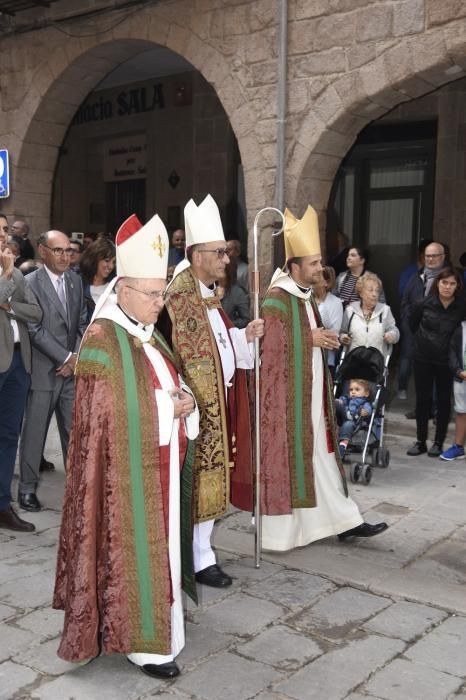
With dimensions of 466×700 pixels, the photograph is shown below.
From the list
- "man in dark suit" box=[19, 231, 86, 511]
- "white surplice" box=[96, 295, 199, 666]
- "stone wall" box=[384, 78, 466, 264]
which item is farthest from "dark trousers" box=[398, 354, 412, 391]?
"white surplice" box=[96, 295, 199, 666]

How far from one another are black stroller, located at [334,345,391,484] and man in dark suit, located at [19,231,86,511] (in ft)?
7.46

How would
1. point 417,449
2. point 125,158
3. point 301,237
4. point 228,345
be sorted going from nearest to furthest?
1. point 228,345
2. point 301,237
3. point 417,449
4. point 125,158

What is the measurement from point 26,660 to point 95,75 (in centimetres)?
820

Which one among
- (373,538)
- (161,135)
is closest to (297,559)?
(373,538)

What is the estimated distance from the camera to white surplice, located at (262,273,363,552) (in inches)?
182

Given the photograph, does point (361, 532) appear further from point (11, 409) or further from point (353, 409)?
point (11, 409)

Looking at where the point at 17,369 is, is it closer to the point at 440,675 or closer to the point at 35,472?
the point at 35,472

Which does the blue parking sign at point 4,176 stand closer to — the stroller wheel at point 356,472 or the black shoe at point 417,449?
the black shoe at point 417,449

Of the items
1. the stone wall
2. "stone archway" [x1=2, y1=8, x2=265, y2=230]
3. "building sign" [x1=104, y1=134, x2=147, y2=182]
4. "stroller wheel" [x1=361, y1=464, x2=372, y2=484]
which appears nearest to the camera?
"stroller wheel" [x1=361, y1=464, x2=372, y2=484]

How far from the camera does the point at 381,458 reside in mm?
6441

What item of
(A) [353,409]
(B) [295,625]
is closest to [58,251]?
(A) [353,409]

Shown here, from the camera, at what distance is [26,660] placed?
3.29m

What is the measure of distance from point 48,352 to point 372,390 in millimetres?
2662

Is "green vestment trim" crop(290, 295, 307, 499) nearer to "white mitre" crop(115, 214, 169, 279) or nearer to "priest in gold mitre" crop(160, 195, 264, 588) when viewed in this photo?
"priest in gold mitre" crop(160, 195, 264, 588)
